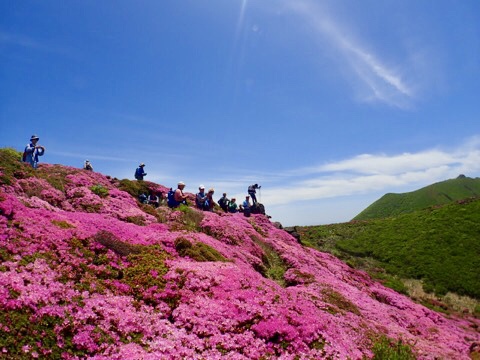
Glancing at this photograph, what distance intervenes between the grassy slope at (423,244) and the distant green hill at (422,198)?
153 feet

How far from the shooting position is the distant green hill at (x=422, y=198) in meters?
103

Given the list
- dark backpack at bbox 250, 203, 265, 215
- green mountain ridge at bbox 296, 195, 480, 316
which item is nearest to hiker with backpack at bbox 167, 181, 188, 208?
dark backpack at bbox 250, 203, 265, 215

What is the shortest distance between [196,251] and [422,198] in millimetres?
130068

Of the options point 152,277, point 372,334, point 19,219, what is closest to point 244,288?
point 152,277

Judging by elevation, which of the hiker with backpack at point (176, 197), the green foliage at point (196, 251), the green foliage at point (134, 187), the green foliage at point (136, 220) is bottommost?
the green foliage at point (196, 251)

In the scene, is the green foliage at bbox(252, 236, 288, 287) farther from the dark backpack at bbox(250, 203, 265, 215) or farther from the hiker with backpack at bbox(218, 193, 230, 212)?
the dark backpack at bbox(250, 203, 265, 215)

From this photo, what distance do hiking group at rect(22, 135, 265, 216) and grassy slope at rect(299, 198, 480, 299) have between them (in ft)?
48.0

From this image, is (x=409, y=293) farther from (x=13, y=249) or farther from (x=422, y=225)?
(x=13, y=249)

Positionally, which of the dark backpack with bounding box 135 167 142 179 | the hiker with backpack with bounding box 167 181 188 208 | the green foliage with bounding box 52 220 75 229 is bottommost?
the green foliage with bounding box 52 220 75 229

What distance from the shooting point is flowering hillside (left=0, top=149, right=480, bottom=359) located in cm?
751

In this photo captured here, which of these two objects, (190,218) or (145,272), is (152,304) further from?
(190,218)

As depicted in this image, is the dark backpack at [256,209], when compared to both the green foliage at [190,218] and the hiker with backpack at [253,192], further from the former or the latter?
the green foliage at [190,218]

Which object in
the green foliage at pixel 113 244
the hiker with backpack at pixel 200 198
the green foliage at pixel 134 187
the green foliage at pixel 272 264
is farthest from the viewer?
the green foliage at pixel 134 187

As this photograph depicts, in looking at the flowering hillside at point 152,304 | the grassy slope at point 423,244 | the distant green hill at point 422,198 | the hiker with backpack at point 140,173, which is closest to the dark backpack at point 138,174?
the hiker with backpack at point 140,173
